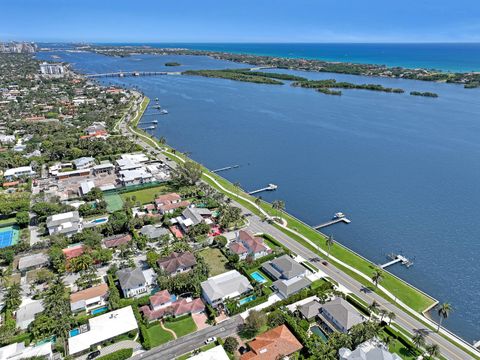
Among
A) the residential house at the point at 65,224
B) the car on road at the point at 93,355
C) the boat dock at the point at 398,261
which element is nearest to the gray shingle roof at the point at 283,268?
the boat dock at the point at 398,261

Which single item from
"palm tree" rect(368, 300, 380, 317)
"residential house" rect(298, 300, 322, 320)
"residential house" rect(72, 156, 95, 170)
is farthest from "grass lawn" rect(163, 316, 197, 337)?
"residential house" rect(72, 156, 95, 170)

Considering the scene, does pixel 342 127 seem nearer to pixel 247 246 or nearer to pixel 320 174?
pixel 320 174

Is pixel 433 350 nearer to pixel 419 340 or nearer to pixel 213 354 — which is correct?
pixel 419 340

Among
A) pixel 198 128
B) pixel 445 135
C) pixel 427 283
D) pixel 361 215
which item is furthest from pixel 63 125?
pixel 445 135

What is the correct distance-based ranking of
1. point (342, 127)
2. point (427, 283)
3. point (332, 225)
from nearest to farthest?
point (427, 283) < point (332, 225) < point (342, 127)

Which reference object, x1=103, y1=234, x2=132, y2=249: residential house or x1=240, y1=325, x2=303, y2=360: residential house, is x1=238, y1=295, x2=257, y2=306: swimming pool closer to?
x1=240, y1=325, x2=303, y2=360: residential house

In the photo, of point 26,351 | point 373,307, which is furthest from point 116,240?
point 373,307

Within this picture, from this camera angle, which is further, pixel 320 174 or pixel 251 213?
pixel 320 174
